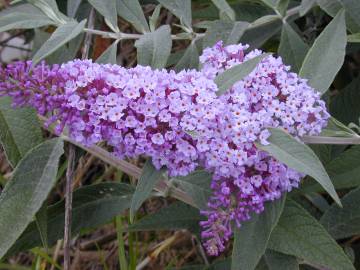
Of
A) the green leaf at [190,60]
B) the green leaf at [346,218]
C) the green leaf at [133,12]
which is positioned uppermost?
the green leaf at [133,12]

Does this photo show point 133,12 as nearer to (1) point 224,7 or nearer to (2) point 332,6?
(1) point 224,7

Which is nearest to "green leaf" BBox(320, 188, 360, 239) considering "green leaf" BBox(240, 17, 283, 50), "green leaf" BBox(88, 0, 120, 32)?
"green leaf" BBox(240, 17, 283, 50)

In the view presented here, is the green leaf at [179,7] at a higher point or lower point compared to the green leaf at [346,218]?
higher

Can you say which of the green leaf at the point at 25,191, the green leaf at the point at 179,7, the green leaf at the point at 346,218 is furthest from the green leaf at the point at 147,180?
the green leaf at the point at 346,218

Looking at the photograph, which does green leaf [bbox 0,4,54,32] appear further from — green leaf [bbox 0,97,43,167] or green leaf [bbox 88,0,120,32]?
green leaf [bbox 0,97,43,167]

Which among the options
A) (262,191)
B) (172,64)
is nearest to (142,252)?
(172,64)

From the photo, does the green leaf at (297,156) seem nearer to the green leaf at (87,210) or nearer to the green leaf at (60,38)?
the green leaf at (60,38)
